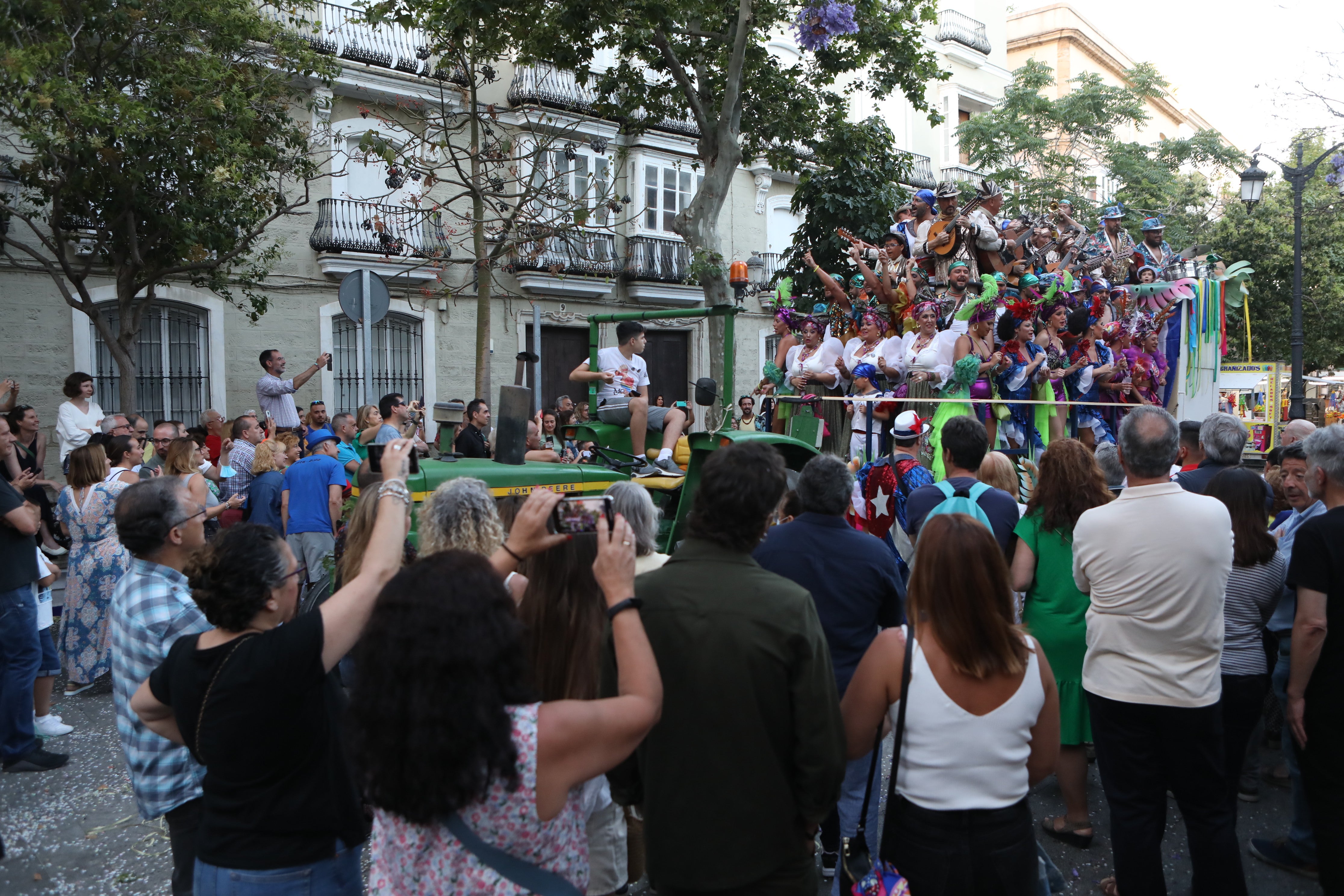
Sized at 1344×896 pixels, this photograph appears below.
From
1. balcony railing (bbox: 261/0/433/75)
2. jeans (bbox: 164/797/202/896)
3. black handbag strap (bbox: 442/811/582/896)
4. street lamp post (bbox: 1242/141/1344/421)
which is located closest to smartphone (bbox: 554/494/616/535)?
black handbag strap (bbox: 442/811/582/896)

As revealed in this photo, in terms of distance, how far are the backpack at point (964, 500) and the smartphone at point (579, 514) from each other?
2.06 metres

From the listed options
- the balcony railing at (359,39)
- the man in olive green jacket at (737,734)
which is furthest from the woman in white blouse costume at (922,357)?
the balcony railing at (359,39)

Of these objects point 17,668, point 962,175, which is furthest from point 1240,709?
point 962,175

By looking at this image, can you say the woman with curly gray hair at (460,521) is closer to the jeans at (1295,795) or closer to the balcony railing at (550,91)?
the jeans at (1295,795)

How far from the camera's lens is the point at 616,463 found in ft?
22.3

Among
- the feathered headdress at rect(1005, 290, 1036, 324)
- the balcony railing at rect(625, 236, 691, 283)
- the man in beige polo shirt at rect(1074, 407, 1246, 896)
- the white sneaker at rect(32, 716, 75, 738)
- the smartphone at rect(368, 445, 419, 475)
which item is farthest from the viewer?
the balcony railing at rect(625, 236, 691, 283)

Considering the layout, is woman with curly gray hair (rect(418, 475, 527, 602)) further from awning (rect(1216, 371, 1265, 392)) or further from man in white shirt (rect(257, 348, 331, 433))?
awning (rect(1216, 371, 1265, 392))

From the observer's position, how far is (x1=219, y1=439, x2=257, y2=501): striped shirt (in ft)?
27.1

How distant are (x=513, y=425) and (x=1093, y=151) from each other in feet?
90.7

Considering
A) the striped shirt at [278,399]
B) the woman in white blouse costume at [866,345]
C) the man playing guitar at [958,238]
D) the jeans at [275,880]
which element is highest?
the man playing guitar at [958,238]

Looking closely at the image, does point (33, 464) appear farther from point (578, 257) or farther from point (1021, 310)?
point (578, 257)

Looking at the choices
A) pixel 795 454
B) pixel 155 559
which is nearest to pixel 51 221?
pixel 795 454

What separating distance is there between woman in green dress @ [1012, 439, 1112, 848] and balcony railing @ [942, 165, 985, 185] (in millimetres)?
25160

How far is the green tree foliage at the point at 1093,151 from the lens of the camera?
25.5 meters
